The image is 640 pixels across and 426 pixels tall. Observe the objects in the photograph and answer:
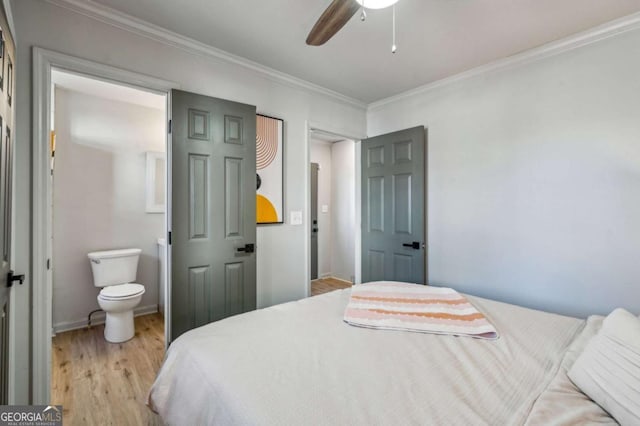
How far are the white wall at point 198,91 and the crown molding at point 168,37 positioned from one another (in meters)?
0.03

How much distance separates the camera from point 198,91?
2275 mm

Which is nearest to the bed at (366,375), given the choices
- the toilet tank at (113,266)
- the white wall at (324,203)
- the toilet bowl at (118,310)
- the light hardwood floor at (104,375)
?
the light hardwood floor at (104,375)

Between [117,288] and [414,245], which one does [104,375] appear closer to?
[117,288]

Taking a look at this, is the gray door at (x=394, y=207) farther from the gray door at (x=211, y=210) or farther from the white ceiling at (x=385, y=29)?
the gray door at (x=211, y=210)

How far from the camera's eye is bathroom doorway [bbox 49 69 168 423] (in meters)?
2.72

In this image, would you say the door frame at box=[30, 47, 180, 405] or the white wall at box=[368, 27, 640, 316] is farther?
the white wall at box=[368, 27, 640, 316]

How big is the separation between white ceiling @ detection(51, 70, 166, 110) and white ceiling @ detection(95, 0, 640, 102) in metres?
1.10

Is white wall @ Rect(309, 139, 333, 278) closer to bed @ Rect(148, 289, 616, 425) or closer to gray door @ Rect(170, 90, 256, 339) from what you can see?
gray door @ Rect(170, 90, 256, 339)

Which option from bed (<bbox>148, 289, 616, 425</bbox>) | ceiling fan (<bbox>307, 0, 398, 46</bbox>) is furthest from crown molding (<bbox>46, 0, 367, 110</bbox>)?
bed (<bbox>148, 289, 616, 425</bbox>)

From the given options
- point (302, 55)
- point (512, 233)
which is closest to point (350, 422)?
point (512, 233)

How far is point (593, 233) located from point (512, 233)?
19.5 inches

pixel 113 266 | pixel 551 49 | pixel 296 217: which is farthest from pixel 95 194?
pixel 551 49

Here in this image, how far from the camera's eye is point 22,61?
163 cm
